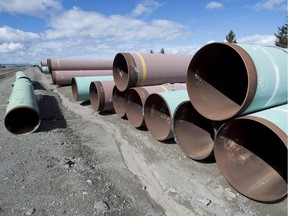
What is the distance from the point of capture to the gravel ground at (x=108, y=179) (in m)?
3.23

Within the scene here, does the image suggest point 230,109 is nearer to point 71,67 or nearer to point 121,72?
point 121,72

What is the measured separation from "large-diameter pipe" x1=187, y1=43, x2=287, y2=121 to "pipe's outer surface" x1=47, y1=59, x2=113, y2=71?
41.7 ft

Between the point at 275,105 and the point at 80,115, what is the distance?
20.5 feet

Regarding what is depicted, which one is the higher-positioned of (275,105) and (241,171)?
(275,105)

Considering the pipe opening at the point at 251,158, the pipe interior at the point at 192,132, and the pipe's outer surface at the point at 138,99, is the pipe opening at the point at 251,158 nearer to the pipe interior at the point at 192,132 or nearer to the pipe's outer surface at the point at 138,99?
the pipe interior at the point at 192,132

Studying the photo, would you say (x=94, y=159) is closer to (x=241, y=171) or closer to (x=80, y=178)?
(x=80, y=178)

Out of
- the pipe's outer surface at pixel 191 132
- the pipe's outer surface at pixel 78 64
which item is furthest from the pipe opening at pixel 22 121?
the pipe's outer surface at pixel 78 64

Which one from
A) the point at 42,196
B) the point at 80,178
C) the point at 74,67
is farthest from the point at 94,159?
the point at 74,67

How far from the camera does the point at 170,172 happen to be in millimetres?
4211

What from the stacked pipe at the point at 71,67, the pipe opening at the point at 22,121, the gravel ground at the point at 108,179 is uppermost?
the stacked pipe at the point at 71,67

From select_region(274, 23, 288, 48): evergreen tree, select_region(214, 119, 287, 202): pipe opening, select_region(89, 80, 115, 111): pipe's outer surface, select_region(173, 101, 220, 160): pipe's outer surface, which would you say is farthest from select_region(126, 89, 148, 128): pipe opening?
select_region(274, 23, 288, 48): evergreen tree

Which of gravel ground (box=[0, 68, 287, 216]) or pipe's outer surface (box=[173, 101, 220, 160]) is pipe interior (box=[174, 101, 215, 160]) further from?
gravel ground (box=[0, 68, 287, 216])

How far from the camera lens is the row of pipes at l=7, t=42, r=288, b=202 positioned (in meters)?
3.18

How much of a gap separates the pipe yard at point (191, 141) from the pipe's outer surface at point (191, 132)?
2cm
